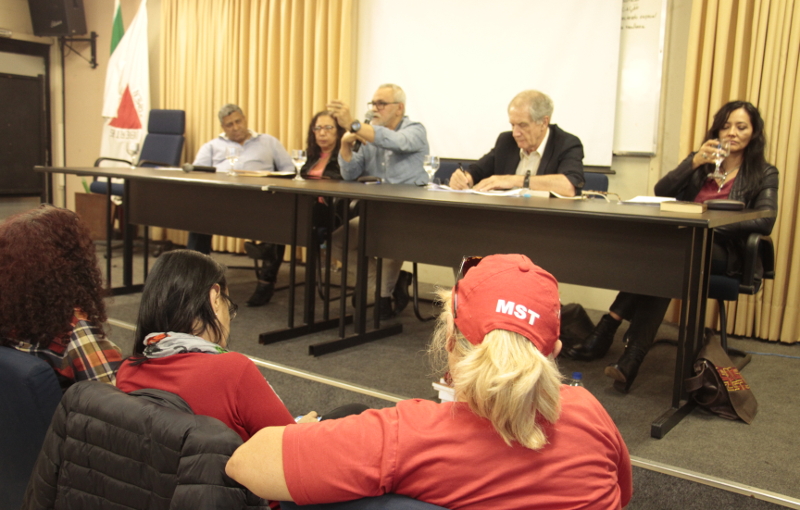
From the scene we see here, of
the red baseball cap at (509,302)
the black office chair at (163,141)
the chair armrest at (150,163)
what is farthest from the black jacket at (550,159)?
the black office chair at (163,141)

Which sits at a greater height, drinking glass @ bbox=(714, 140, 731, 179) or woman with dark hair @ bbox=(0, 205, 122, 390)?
drinking glass @ bbox=(714, 140, 731, 179)

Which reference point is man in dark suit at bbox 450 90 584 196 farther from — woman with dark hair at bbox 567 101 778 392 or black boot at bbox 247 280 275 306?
black boot at bbox 247 280 275 306

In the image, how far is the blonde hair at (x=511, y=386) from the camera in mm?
640

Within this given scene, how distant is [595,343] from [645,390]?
0.36 metres

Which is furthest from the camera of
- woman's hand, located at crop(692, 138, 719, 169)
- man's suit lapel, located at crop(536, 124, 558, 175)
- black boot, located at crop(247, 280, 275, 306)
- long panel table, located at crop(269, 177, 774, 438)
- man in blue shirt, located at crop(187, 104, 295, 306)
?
man in blue shirt, located at crop(187, 104, 295, 306)

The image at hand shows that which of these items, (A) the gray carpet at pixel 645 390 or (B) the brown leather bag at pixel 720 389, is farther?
(B) the brown leather bag at pixel 720 389

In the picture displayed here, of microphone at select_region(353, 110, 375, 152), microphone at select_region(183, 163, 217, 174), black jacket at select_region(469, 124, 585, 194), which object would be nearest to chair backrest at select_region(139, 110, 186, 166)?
microphone at select_region(183, 163, 217, 174)

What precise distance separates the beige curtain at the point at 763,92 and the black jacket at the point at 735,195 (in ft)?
1.20

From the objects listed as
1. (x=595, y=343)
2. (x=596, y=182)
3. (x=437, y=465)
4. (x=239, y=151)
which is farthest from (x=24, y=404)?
(x=239, y=151)

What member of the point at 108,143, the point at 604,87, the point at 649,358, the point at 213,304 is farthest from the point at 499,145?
the point at 108,143

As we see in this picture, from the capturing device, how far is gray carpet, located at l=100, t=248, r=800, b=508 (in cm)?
175

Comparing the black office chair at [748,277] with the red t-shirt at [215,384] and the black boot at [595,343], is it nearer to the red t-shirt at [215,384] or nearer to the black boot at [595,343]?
the black boot at [595,343]

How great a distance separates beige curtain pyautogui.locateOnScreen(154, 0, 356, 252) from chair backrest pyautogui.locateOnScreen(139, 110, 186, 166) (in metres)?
0.24

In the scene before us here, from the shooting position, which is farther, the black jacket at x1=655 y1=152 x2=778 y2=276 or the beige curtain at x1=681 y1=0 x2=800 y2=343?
the beige curtain at x1=681 y1=0 x2=800 y2=343
